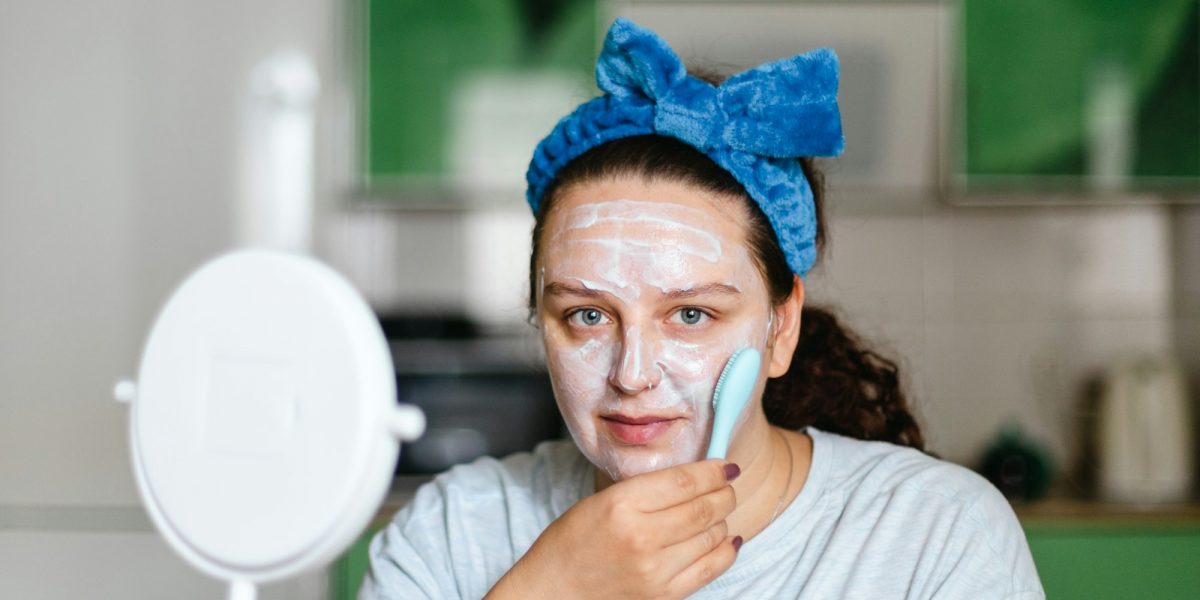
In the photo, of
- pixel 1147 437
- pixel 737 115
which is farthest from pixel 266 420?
pixel 1147 437

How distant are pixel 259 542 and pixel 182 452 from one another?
7 centimetres

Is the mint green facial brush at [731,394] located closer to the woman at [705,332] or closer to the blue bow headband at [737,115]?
the woman at [705,332]

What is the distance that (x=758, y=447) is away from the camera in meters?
1.10

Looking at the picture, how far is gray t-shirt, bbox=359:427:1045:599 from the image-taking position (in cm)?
98

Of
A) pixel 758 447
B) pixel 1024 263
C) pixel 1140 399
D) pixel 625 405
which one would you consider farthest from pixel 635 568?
pixel 1024 263

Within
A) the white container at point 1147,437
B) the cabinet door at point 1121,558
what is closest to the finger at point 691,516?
the cabinet door at point 1121,558

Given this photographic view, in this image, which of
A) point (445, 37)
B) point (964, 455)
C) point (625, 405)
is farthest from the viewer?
point (964, 455)

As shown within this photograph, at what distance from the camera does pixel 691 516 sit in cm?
82

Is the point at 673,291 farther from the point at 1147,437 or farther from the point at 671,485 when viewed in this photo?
the point at 1147,437

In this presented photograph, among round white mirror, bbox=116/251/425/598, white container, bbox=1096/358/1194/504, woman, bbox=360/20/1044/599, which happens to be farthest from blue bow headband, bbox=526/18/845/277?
white container, bbox=1096/358/1194/504

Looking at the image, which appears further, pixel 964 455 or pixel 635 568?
pixel 964 455

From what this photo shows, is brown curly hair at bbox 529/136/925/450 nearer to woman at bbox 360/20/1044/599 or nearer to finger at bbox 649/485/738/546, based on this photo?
woman at bbox 360/20/1044/599

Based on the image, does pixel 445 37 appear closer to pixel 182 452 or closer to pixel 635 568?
pixel 635 568

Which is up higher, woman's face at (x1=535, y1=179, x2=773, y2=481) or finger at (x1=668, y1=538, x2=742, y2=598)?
woman's face at (x1=535, y1=179, x2=773, y2=481)
